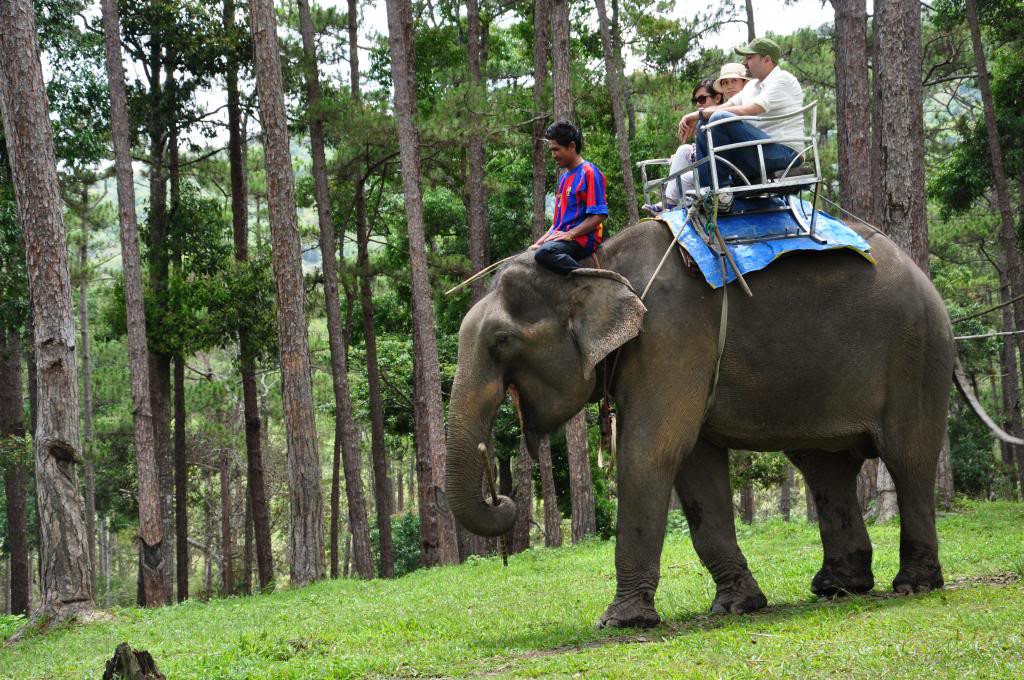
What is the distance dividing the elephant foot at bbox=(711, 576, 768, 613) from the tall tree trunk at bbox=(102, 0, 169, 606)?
43.9 ft

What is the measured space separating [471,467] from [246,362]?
18320 mm

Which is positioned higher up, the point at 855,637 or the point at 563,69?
the point at 563,69

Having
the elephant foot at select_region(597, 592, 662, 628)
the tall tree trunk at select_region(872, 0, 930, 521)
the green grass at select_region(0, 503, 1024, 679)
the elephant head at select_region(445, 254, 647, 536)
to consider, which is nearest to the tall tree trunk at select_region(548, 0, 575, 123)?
the tall tree trunk at select_region(872, 0, 930, 521)

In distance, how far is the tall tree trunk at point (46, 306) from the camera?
45.9ft

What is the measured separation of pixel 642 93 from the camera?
31484 mm

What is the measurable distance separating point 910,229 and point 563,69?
22.9ft

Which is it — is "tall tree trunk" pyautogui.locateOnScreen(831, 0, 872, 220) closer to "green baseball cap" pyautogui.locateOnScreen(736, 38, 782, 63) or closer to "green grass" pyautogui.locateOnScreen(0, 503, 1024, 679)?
"green grass" pyautogui.locateOnScreen(0, 503, 1024, 679)


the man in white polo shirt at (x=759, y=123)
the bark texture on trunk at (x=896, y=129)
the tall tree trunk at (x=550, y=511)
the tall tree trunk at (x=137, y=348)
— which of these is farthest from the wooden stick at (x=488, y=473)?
the tall tree trunk at (x=550, y=511)

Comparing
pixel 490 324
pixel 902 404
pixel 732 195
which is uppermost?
pixel 732 195

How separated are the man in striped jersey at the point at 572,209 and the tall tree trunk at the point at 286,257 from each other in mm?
10707

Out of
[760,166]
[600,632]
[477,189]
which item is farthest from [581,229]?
[477,189]

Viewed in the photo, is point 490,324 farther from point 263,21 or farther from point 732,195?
point 263,21

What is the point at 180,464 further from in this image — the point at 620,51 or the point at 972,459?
the point at 972,459

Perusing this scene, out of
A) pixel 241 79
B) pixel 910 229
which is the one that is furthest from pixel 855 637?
pixel 241 79
